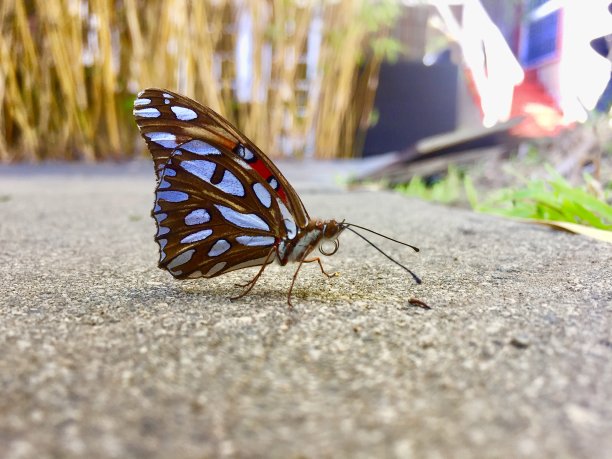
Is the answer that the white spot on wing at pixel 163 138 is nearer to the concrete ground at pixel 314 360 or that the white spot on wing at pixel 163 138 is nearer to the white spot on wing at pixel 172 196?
the white spot on wing at pixel 172 196

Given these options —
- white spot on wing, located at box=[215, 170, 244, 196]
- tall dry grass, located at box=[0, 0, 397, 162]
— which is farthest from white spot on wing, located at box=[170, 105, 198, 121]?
tall dry grass, located at box=[0, 0, 397, 162]

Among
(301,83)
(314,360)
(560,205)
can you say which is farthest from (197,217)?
(301,83)

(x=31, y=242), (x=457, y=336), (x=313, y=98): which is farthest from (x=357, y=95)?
(x=457, y=336)

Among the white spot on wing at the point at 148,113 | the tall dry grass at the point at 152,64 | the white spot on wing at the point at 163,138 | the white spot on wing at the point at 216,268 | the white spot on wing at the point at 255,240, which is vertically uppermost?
the tall dry grass at the point at 152,64

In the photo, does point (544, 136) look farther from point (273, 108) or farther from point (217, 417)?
point (217, 417)

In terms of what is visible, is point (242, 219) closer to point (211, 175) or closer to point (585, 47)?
point (211, 175)

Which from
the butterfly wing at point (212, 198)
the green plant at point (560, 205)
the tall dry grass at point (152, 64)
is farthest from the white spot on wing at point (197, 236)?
the tall dry grass at point (152, 64)

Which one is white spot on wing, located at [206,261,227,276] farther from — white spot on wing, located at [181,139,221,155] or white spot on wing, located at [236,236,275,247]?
white spot on wing, located at [181,139,221,155]
